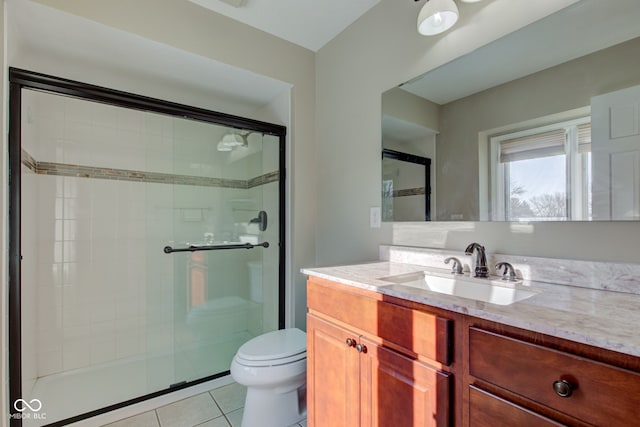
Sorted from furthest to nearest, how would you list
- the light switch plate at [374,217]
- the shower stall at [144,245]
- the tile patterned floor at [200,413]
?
the shower stall at [144,245]
the light switch plate at [374,217]
the tile patterned floor at [200,413]

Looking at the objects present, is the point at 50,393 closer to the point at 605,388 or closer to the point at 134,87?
the point at 134,87

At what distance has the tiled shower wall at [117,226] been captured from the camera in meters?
2.06

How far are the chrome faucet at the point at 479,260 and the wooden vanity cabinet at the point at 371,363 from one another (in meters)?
0.47

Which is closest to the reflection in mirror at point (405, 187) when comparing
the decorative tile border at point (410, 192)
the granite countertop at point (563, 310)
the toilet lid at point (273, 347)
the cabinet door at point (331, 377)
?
the decorative tile border at point (410, 192)

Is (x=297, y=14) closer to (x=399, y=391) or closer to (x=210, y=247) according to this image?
(x=210, y=247)

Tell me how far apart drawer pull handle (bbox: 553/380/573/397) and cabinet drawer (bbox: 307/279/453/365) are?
25cm

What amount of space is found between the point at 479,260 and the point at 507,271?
0.34 ft

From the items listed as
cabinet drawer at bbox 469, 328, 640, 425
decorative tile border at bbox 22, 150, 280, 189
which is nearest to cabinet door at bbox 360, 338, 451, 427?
cabinet drawer at bbox 469, 328, 640, 425

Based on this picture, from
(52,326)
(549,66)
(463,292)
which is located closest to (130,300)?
(52,326)

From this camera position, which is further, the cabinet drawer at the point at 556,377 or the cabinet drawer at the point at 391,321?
the cabinet drawer at the point at 391,321

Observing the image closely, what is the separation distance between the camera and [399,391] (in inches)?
38.4

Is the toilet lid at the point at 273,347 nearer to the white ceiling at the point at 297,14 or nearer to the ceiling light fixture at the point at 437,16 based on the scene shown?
the ceiling light fixture at the point at 437,16

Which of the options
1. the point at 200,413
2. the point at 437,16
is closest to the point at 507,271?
the point at 437,16

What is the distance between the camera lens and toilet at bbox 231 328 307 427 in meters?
1.51
